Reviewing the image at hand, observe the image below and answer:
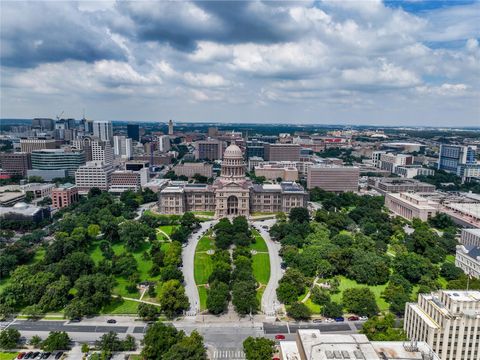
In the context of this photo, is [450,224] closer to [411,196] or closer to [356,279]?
[411,196]

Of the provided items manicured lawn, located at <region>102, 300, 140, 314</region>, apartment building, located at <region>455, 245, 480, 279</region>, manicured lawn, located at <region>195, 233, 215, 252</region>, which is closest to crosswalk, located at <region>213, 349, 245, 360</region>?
manicured lawn, located at <region>102, 300, 140, 314</region>

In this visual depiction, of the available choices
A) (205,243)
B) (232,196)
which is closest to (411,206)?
(232,196)

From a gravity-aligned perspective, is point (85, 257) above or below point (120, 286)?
above

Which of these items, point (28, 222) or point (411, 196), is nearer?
point (28, 222)

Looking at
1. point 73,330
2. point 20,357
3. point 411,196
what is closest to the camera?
point 20,357

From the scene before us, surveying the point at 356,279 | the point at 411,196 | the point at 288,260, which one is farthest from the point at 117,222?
the point at 411,196

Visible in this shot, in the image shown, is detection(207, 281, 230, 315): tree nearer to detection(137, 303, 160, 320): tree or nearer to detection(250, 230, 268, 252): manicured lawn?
detection(137, 303, 160, 320): tree
